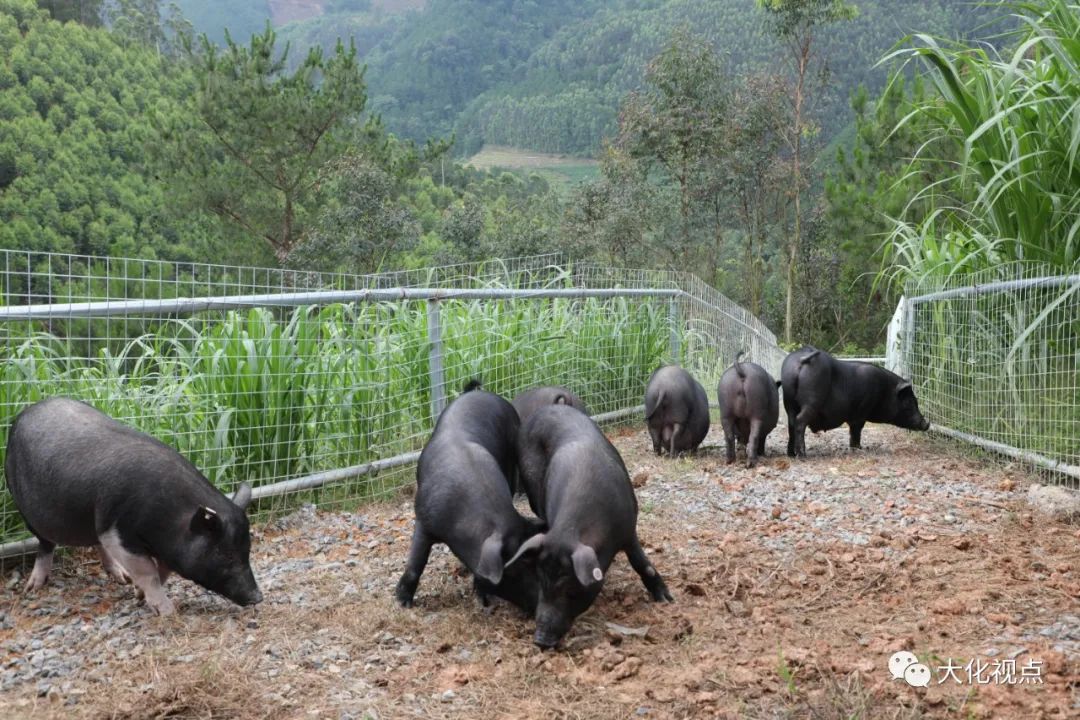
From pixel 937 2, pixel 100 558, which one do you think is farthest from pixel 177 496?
pixel 937 2

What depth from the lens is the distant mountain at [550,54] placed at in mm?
40438

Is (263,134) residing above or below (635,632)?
above

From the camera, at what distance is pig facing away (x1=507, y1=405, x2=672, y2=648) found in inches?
127

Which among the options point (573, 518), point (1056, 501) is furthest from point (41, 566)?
point (1056, 501)

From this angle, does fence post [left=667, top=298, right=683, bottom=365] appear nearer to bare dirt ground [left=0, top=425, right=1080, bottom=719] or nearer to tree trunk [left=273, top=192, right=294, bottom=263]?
bare dirt ground [left=0, top=425, right=1080, bottom=719]

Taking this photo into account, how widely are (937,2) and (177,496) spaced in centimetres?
4686

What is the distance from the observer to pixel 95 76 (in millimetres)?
46062

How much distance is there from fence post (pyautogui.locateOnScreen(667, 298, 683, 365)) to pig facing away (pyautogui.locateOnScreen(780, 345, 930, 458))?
2159 millimetres

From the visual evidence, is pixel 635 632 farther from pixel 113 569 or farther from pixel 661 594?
pixel 113 569

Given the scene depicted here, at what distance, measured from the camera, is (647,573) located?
3641mm

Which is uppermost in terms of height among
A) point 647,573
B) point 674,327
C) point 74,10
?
point 74,10

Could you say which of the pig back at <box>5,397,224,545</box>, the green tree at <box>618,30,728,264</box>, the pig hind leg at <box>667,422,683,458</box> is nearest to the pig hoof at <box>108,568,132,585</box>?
the pig back at <box>5,397,224,545</box>

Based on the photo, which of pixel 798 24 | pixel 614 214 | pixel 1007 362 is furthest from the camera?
pixel 798 24

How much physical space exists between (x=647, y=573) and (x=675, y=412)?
123 inches
